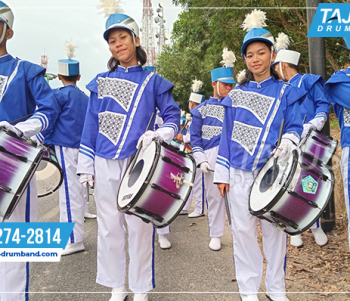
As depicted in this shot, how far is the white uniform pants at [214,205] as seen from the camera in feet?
16.0

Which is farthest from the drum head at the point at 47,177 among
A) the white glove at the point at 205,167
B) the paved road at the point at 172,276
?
the white glove at the point at 205,167

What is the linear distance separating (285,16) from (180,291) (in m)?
7.44

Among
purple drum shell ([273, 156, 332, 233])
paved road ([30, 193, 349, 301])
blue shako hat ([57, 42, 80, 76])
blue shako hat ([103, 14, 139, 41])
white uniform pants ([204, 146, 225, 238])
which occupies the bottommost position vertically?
paved road ([30, 193, 349, 301])

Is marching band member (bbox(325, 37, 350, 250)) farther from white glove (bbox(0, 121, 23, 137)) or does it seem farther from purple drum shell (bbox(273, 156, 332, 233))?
white glove (bbox(0, 121, 23, 137))

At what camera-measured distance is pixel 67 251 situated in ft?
14.7

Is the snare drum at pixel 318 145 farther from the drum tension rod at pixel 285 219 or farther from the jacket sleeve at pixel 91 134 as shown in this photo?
the jacket sleeve at pixel 91 134

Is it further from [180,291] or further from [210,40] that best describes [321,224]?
[210,40]

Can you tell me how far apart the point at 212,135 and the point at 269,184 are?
7.88ft

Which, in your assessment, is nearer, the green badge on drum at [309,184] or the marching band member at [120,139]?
the green badge on drum at [309,184]

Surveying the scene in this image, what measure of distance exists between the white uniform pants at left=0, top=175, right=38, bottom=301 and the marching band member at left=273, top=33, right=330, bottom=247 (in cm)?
270

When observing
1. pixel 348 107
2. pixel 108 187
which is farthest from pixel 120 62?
pixel 348 107

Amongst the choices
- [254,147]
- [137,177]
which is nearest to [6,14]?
[137,177]

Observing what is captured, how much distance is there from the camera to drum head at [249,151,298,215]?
257 cm

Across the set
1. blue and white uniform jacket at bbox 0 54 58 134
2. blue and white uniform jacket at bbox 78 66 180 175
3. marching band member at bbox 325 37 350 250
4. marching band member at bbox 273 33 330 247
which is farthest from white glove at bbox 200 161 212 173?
blue and white uniform jacket at bbox 0 54 58 134
